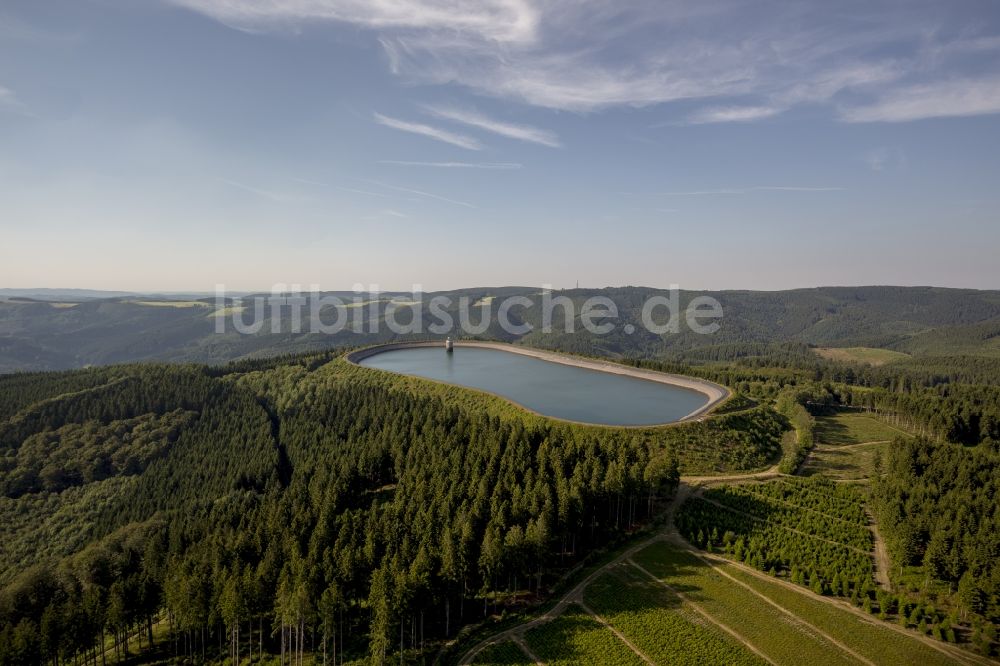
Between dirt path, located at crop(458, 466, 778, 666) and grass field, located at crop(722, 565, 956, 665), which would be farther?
dirt path, located at crop(458, 466, 778, 666)

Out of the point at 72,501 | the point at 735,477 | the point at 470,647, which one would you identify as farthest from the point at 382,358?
the point at 470,647

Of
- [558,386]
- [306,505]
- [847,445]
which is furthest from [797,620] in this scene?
[558,386]

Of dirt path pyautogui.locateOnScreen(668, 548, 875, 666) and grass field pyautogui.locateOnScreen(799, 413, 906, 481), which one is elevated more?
grass field pyautogui.locateOnScreen(799, 413, 906, 481)

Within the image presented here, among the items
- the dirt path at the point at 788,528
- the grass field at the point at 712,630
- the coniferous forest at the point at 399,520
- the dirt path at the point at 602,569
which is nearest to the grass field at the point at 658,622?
the grass field at the point at 712,630

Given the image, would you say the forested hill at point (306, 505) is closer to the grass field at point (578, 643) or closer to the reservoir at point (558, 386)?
the grass field at point (578, 643)

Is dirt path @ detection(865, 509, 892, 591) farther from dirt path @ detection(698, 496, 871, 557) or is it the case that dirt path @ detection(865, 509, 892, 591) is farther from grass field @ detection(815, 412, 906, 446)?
grass field @ detection(815, 412, 906, 446)

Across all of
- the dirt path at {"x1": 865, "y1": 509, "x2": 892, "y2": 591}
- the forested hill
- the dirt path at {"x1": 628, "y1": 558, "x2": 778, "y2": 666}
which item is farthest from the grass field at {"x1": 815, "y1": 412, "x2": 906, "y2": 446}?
the dirt path at {"x1": 628, "y1": 558, "x2": 778, "y2": 666}

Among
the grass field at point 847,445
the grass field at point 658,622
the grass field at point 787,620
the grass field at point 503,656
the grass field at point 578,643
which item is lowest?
the grass field at point 503,656

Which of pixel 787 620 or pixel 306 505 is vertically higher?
pixel 787 620

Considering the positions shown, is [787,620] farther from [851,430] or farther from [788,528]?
[851,430]

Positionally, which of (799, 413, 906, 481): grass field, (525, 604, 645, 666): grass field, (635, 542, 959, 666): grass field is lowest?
(525, 604, 645, 666): grass field
